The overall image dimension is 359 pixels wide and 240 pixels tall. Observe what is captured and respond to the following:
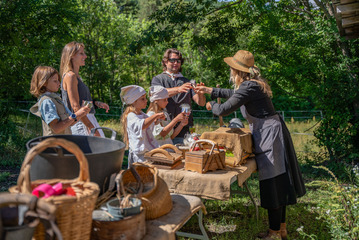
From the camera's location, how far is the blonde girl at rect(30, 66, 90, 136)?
2.70 metres

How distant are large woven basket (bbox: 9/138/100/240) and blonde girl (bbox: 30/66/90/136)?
1369 mm

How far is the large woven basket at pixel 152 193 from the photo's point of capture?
5.83ft

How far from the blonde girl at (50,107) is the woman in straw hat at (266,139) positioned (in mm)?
1376

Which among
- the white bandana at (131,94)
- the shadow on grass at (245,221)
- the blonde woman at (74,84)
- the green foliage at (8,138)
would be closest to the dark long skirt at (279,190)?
the shadow on grass at (245,221)

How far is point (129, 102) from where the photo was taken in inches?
125

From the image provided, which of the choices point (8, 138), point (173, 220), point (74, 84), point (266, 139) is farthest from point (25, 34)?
point (173, 220)

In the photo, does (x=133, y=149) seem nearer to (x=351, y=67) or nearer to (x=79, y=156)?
(x=79, y=156)

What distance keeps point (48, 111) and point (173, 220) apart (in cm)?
149

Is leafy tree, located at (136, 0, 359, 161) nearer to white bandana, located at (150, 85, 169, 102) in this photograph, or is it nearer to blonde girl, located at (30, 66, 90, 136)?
white bandana, located at (150, 85, 169, 102)

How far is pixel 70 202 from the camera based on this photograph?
1239mm

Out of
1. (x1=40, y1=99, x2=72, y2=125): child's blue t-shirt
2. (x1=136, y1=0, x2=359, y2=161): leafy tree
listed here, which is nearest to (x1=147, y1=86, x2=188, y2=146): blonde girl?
(x1=40, y1=99, x2=72, y2=125): child's blue t-shirt

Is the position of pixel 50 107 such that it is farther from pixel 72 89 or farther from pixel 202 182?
pixel 202 182

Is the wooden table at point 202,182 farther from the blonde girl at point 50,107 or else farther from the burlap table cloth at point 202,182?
the blonde girl at point 50,107

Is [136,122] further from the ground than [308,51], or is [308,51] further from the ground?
[308,51]
